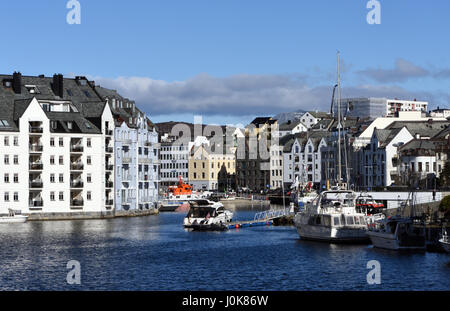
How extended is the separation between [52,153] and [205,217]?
→ 27300 mm

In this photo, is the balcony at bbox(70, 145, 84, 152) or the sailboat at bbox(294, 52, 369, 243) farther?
the balcony at bbox(70, 145, 84, 152)

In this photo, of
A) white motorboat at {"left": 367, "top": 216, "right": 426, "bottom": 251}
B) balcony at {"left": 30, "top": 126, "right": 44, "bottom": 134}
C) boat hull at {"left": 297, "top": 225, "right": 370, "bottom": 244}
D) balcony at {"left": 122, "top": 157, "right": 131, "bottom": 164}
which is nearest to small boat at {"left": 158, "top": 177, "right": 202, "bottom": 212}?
balcony at {"left": 122, "top": 157, "right": 131, "bottom": 164}

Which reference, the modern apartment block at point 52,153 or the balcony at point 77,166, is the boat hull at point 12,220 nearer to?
the modern apartment block at point 52,153

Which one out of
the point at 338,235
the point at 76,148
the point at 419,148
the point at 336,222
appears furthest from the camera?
the point at 419,148

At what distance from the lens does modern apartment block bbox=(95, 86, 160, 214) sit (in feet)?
433

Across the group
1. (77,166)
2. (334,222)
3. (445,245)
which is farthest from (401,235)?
(77,166)

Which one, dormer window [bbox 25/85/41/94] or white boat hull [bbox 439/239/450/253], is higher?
dormer window [bbox 25/85/41/94]

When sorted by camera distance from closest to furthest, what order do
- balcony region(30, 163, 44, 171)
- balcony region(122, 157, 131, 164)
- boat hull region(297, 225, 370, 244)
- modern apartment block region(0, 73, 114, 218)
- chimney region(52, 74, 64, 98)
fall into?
boat hull region(297, 225, 370, 244) → modern apartment block region(0, 73, 114, 218) → balcony region(30, 163, 44, 171) → chimney region(52, 74, 64, 98) → balcony region(122, 157, 131, 164)

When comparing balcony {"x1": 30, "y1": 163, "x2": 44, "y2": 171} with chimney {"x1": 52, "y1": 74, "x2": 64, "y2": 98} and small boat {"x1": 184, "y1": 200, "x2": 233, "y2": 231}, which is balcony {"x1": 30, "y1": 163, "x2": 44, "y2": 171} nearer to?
chimney {"x1": 52, "y1": 74, "x2": 64, "y2": 98}

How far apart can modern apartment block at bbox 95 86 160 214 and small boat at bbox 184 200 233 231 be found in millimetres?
Result: 22689

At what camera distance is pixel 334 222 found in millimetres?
83125

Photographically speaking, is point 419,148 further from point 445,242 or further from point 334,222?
point 445,242

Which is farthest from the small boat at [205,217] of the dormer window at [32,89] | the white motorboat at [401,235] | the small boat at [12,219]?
the dormer window at [32,89]
